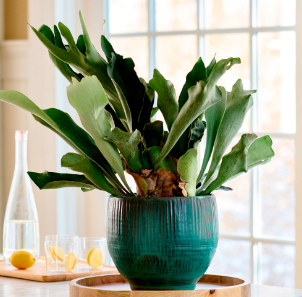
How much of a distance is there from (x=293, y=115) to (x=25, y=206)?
1.00 m

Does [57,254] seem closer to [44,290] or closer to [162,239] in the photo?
[44,290]

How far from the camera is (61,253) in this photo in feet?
4.44

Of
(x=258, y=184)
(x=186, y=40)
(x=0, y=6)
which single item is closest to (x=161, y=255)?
(x=258, y=184)

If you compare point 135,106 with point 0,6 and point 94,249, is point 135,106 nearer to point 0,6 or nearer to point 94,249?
point 94,249

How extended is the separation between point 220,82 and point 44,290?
119 centimetres

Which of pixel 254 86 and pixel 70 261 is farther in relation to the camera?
pixel 254 86

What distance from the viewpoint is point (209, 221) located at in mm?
782

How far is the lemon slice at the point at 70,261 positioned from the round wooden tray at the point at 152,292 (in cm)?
42

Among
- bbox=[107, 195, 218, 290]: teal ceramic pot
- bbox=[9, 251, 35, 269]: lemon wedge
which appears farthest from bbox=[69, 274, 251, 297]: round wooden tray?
bbox=[9, 251, 35, 269]: lemon wedge

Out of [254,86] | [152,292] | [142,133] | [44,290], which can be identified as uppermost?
[254,86]

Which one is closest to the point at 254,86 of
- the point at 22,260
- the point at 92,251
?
the point at 92,251

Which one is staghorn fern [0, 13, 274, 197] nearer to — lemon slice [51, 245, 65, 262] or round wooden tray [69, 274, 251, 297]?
round wooden tray [69, 274, 251, 297]

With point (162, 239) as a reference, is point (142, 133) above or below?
above

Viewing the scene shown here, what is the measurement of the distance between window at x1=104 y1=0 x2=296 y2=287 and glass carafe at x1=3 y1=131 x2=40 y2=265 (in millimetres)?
859
